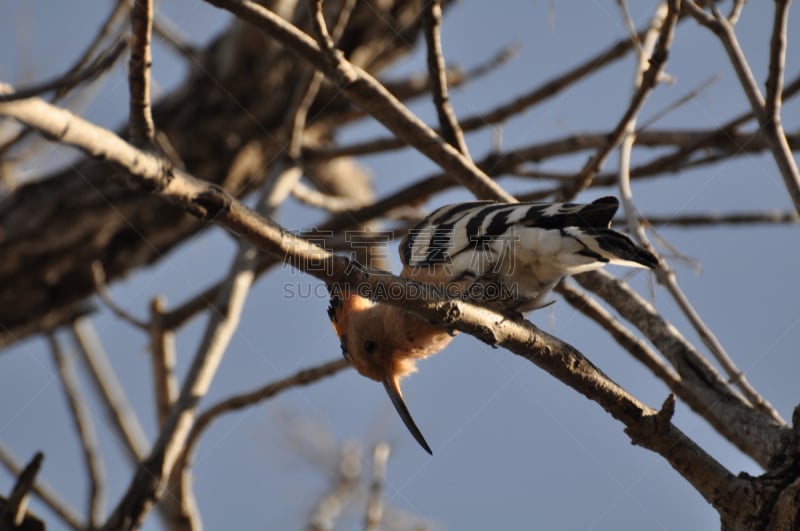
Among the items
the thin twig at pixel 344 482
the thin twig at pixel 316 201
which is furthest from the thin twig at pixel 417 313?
the thin twig at pixel 316 201

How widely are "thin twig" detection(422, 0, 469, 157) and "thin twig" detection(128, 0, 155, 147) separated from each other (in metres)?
0.98

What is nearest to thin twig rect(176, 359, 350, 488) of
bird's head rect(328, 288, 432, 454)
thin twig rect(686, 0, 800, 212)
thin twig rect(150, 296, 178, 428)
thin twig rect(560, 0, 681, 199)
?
bird's head rect(328, 288, 432, 454)

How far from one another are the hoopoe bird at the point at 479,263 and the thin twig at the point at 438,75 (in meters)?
0.28

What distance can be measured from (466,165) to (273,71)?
204cm

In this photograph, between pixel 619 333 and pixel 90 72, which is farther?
pixel 619 333

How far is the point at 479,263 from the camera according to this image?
9.64 feet

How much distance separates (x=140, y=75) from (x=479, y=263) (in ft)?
4.23

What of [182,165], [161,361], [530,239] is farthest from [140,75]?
[182,165]

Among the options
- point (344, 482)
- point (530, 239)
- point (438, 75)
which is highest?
point (438, 75)

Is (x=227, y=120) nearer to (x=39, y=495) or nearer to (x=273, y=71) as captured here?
(x=273, y=71)

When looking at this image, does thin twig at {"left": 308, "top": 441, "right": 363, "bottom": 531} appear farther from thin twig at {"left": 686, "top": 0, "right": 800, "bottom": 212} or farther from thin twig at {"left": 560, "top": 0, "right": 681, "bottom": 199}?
thin twig at {"left": 686, "top": 0, "right": 800, "bottom": 212}

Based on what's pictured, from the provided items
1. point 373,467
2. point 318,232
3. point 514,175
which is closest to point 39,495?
point 373,467

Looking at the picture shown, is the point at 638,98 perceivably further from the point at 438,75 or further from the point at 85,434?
the point at 85,434

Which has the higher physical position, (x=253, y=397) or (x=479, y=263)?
(x=479, y=263)
